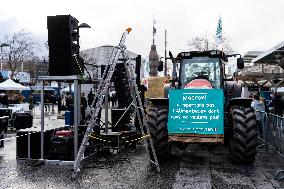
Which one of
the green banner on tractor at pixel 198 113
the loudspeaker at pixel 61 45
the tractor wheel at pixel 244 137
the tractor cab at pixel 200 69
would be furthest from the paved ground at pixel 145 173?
the loudspeaker at pixel 61 45

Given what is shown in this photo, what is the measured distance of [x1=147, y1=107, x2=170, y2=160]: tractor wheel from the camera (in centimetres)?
970

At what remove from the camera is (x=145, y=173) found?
28.8 ft

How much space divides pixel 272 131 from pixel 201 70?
3.07m

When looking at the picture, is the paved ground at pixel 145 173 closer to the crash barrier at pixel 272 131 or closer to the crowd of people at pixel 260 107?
the crash barrier at pixel 272 131

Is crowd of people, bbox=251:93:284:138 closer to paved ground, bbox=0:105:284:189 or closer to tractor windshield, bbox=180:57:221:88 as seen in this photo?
paved ground, bbox=0:105:284:189

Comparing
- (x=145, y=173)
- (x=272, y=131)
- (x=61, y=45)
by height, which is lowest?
(x=145, y=173)

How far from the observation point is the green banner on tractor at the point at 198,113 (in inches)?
379

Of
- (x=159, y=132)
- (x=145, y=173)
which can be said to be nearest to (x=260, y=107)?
(x=159, y=132)

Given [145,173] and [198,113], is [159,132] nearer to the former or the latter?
[198,113]

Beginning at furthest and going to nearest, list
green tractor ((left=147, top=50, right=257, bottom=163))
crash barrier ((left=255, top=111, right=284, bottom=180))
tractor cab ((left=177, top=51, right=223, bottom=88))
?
tractor cab ((left=177, top=51, right=223, bottom=88)), crash barrier ((left=255, top=111, right=284, bottom=180)), green tractor ((left=147, top=50, right=257, bottom=163))

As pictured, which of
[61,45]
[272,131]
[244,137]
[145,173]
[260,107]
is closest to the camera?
[145,173]

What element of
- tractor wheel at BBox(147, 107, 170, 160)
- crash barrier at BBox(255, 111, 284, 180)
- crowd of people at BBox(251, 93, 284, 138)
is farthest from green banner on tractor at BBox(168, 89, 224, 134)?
crowd of people at BBox(251, 93, 284, 138)

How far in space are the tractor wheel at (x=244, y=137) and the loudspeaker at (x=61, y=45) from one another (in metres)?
4.32

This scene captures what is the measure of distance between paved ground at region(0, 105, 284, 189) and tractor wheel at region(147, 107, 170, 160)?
0.38 metres
